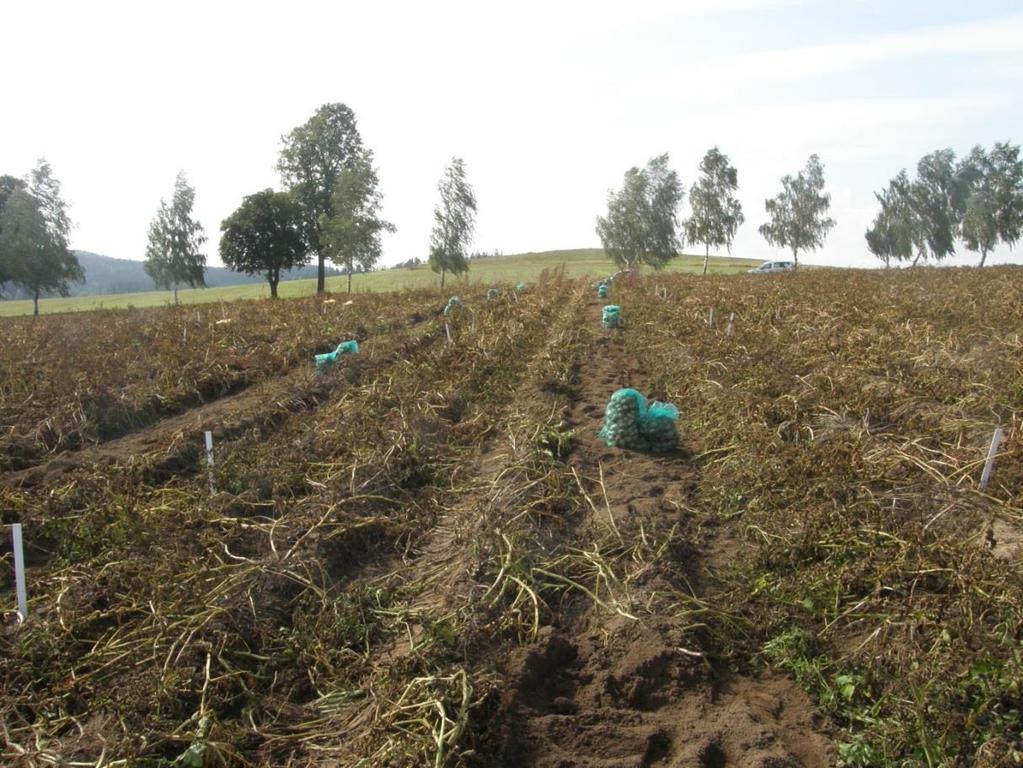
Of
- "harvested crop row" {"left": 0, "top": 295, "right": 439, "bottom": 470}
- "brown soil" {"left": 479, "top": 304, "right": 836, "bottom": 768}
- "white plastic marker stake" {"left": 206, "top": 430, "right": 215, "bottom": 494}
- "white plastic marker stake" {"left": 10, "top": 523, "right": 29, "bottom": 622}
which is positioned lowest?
"brown soil" {"left": 479, "top": 304, "right": 836, "bottom": 768}

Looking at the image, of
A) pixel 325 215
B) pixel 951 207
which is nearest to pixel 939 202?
pixel 951 207

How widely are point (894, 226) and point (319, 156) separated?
1708 inches

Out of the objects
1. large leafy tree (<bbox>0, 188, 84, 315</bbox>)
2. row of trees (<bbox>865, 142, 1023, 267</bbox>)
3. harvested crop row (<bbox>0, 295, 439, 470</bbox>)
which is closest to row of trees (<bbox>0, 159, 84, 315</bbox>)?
large leafy tree (<bbox>0, 188, 84, 315</bbox>)

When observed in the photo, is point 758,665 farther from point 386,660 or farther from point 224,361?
point 224,361

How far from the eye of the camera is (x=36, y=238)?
35.8 metres

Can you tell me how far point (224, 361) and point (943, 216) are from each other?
56.1 metres

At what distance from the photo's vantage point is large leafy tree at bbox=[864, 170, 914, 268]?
54531 millimetres

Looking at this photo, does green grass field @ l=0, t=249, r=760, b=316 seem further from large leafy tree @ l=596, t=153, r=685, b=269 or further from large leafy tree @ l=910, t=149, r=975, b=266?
large leafy tree @ l=910, t=149, r=975, b=266

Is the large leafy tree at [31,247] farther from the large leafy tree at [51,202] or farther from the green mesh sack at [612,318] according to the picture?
the green mesh sack at [612,318]

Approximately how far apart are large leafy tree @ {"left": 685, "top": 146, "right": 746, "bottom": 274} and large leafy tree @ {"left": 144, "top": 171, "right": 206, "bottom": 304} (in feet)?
101

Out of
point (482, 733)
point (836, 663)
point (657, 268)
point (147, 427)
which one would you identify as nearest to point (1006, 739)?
point (836, 663)

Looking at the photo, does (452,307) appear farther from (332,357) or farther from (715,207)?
(715,207)

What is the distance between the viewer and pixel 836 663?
324 centimetres

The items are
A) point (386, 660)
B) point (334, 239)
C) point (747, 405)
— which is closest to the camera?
point (386, 660)
